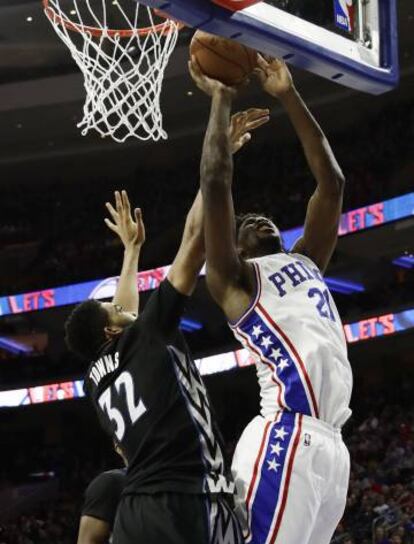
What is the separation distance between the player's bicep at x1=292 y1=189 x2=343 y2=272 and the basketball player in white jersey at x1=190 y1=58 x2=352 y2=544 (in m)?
0.22

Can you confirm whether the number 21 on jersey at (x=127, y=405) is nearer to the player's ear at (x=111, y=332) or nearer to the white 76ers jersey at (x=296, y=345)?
the player's ear at (x=111, y=332)

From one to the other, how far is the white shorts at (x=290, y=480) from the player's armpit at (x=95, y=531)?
41.0 inches

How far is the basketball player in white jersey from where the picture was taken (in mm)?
3055

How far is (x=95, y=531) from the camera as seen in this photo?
13.0 feet

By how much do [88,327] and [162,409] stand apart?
1.47 feet

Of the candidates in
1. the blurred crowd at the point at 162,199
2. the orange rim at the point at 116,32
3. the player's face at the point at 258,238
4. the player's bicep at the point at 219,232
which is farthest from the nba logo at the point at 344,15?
the blurred crowd at the point at 162,199

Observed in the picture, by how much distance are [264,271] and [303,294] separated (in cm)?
15

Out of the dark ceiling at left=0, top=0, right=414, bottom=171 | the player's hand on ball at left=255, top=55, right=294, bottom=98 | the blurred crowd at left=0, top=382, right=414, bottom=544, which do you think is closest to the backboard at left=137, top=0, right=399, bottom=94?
the player's hand on ball at left=255, top=55, right=294, bottom=98

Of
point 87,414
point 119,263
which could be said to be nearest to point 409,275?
point 119,263

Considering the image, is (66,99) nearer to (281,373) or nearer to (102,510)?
(102,510)

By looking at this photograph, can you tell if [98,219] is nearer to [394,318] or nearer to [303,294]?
[394,318]

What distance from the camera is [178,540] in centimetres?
289

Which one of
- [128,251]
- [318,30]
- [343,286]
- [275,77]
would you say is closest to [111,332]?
[128,251]

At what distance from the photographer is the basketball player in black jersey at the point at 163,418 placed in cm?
294
